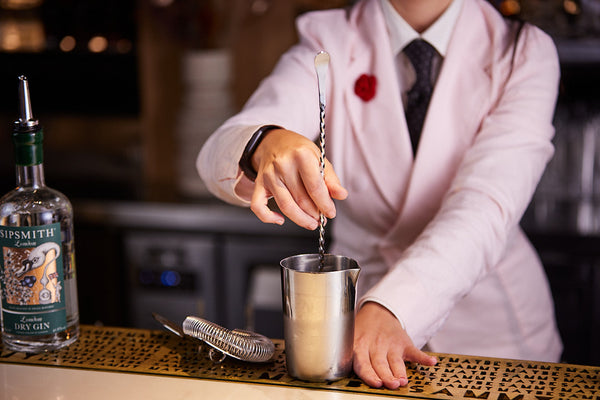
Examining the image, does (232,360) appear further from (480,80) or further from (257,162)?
(480,80)

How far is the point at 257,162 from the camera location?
1.15 meters

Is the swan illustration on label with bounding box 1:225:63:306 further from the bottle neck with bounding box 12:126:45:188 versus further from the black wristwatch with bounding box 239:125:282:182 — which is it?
the black wristwatch with bounding box 239:125:282:182

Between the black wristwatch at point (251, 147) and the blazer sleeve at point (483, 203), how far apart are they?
285 mm

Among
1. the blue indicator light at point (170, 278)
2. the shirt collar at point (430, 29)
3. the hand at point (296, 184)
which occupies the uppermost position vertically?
the shirt collar at point (430, 29)

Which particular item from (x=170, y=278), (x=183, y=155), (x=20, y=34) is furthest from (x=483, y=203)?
(x=20, y=34)

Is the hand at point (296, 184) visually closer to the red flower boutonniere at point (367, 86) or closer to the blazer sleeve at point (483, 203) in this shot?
the blazer sleeve at point (483, 203)

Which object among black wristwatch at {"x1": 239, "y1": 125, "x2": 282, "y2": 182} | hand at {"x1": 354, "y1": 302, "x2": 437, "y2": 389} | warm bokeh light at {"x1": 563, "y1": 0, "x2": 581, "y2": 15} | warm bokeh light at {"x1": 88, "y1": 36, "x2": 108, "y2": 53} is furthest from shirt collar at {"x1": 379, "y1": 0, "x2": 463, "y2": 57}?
warm bokeh light at {"x1": 88, "y1": 36, "x2": 108, "y2": 53}

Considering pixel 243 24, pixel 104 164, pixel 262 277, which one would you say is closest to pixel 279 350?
pixel 262 277

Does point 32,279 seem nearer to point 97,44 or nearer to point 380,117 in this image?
point 380,117

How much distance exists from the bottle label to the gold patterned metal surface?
0.05 m

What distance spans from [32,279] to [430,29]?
911 millimetres

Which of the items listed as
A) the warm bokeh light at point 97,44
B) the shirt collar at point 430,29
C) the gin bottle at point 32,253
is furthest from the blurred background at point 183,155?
the gin bottle at point 32,253

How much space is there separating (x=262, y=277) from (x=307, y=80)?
120 centimetres

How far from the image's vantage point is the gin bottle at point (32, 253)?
39.5 inches
